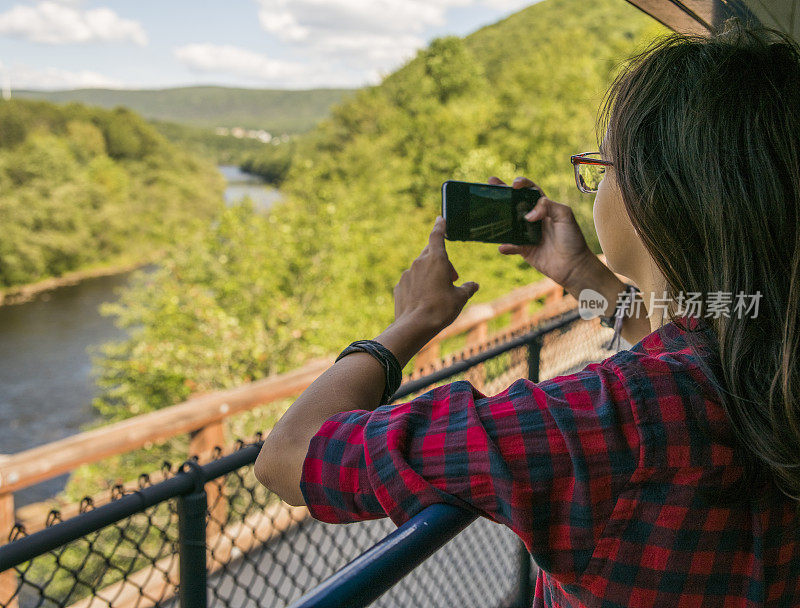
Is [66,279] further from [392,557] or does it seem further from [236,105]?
[236,105]

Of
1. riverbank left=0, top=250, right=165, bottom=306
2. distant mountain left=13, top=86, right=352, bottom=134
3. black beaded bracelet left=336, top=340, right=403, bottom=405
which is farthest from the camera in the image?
distant mountain left=13, top=86, right=352, bottom=134

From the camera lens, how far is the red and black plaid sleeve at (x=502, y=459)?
1.77 ft

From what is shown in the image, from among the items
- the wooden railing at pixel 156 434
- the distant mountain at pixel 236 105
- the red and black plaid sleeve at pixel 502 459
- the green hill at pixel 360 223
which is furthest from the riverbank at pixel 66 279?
the distant mountain at pixel 236 105

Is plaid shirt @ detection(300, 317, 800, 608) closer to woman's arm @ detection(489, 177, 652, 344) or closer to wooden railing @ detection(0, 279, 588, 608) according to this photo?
woman's arm @ detection(489, 177, 652, 344)

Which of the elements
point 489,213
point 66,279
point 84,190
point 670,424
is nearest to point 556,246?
point 489,213

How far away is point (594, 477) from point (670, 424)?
3.2 inches

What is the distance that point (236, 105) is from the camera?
9025 cm

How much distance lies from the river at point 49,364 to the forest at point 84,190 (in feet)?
7.79

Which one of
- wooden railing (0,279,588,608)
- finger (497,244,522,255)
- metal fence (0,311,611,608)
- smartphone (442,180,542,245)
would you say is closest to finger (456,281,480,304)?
smartphone (442,180,542,245)

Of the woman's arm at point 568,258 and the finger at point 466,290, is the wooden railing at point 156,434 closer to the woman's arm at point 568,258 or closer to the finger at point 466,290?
the woman's arm at point 568,258

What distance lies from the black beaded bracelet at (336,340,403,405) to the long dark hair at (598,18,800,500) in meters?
0.30

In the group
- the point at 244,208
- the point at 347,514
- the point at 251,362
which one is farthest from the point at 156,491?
the point at 244,208

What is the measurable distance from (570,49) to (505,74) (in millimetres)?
3243

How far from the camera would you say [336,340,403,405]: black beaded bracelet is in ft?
2.46
